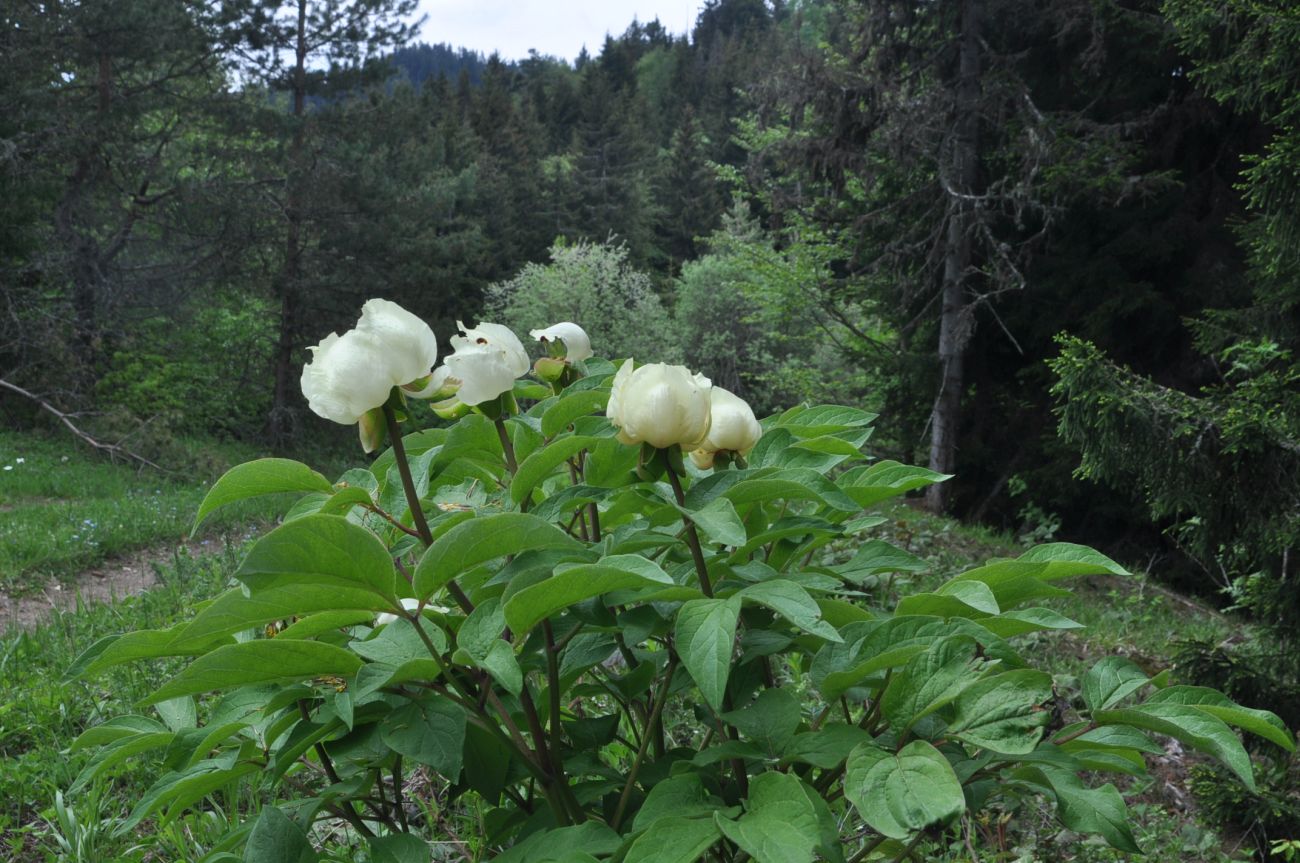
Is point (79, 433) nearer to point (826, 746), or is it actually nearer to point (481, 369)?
point (481, 369)

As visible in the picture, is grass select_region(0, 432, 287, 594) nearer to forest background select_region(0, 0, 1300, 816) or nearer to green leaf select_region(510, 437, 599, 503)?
forest background select_region(0, 0, 1300, 816)

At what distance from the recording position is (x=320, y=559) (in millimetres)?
713

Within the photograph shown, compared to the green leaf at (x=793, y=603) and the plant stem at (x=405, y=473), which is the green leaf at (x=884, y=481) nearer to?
the green leaf at (x=793, y=603)

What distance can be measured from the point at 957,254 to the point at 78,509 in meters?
7.94

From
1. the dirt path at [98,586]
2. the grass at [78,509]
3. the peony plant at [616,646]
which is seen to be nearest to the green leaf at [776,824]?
the peony plant at [616,646]

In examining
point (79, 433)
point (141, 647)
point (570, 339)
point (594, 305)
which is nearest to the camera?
point (141, 647)

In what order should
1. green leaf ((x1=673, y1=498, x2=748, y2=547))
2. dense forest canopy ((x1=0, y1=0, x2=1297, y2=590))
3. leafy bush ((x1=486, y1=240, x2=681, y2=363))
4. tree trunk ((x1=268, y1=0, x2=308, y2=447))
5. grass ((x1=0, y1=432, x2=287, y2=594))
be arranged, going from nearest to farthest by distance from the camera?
green leaf ((x1=673, y1=498, x2=748, y2=547)), grass ((x1=0, y1=432, x2=287, y2=594)), dense forest canopy ((x1=0, y1=0, x2=1297, y2=590)), tree trunk ((x1=268, y1=0, x2=308, y2=447)), leafy bush ((x1=486, y1=240, x2=681, y2=363))

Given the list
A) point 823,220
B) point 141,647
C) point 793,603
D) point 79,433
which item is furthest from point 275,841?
point 823,220

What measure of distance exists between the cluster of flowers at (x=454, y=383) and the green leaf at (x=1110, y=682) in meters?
0.44

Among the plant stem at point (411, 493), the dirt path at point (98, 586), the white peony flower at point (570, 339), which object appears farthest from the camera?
the dirt path at point (98, 586)

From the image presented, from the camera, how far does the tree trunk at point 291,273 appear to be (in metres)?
14.1

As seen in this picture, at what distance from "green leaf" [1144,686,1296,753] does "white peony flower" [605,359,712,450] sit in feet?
1.74

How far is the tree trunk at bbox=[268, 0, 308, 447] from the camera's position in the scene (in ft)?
46.3

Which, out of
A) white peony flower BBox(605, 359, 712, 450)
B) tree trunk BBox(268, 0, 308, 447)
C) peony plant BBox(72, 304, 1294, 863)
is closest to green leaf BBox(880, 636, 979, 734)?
peony plant BBox(72, 304, 1294, 863)
